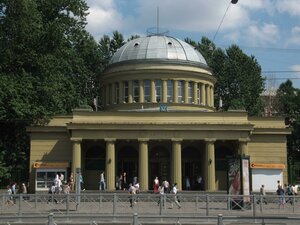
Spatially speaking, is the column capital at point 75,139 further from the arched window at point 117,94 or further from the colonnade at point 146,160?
the arched window at point 117,94

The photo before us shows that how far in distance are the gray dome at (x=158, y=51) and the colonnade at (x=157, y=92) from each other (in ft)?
9.02

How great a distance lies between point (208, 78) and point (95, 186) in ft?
61.8

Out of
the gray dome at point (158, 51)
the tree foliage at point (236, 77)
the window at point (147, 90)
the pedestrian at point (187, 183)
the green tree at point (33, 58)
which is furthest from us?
the tree foliage at point (236, 77)

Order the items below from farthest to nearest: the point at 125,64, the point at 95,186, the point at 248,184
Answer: the point at 125,64 < the point at 95,186 < the point at 248,184

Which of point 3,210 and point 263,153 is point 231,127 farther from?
point 3,210

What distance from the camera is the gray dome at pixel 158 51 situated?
58.3 m

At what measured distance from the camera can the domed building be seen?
46812mm

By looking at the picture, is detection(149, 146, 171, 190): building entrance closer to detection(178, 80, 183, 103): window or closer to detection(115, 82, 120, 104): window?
detection(178, 80, 183, 103): window

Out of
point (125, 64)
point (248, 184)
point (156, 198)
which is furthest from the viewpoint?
point (125, 64)

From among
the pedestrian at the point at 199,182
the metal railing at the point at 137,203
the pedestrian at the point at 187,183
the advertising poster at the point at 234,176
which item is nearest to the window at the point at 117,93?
the pedestrian at the point at 187,183

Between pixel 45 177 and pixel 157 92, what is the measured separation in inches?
628

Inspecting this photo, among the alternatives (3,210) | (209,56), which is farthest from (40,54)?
(209,56)

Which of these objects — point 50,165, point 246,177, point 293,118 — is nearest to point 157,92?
point 50,165

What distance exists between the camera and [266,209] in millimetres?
26828
